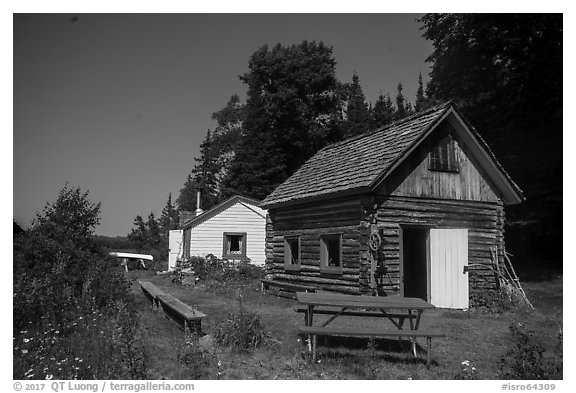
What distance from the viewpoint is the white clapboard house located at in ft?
85.3

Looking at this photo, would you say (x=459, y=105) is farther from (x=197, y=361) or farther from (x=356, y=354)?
(x=197, y=361)

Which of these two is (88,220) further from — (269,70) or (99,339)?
(269,70)

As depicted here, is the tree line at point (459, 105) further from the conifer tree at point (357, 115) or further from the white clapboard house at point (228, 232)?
the conifer tree at point (357, 115)

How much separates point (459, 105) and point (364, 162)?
33.1ft

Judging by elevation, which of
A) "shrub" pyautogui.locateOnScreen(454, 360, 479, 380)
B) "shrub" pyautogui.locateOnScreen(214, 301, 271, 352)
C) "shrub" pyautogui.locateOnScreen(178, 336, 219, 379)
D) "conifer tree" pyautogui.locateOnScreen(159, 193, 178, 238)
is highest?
"conifer tree" pyautogui.locateOnScreen(159, 193, 178, 238)

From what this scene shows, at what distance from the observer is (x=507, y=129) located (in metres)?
19.8

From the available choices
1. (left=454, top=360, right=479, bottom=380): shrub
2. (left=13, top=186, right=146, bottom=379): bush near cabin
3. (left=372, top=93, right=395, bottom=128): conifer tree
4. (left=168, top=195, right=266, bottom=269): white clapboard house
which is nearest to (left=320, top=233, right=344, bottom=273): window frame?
(left=13, top=186, right=146, bottom=379): bush near cabin

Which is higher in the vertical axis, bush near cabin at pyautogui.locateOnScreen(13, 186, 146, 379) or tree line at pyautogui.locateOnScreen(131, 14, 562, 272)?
tree line at pyautogui.locateOnScreen(131, 14, 562, 272)

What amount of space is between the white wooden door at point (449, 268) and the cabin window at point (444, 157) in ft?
6.29

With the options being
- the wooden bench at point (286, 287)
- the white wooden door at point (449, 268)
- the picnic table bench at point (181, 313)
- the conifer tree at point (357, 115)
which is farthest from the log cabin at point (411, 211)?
the conifer tree at point (357, 115)

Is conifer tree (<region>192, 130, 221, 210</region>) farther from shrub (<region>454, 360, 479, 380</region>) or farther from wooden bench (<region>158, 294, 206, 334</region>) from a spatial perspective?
shrub (<region>454, 360, 479, 380</region>)

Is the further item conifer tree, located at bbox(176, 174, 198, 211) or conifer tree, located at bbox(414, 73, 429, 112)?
conifer tree, located at bbox(176, 174, 198, 211)

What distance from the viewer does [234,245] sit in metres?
27.0

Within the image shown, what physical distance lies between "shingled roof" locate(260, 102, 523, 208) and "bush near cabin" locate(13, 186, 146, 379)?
6.61m
